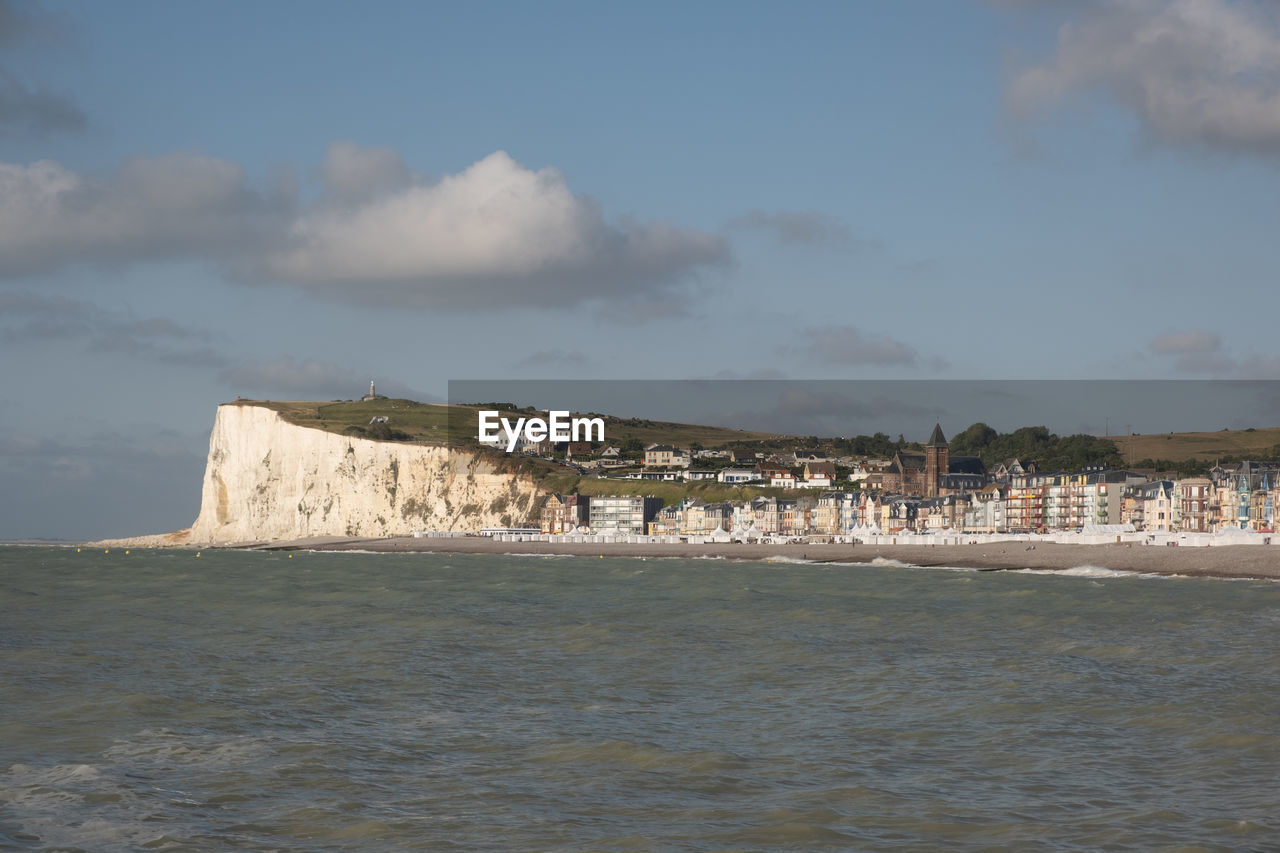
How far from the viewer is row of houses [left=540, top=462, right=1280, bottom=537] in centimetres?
11662

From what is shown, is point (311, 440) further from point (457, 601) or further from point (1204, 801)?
point (1204, 801)

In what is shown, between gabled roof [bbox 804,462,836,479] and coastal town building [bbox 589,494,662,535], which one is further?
gabled roof [bbox 804,462,836,479]

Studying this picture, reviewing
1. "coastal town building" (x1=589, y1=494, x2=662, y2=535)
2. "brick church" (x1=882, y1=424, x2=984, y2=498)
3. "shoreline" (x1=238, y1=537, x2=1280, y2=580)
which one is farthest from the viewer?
"brick church" (x1=882, y1=424, x2=984, y2=498)

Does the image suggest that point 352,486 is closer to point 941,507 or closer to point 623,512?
point 623,512

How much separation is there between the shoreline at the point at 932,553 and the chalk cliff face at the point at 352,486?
449 cm

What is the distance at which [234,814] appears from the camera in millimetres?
13977

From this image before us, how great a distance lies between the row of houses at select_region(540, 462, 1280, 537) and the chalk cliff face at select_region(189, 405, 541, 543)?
9.38 metres

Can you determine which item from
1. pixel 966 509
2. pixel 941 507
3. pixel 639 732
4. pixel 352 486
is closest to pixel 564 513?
pixel 352 486

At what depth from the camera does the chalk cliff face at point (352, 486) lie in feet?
497

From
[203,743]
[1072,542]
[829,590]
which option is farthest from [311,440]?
[203,743]

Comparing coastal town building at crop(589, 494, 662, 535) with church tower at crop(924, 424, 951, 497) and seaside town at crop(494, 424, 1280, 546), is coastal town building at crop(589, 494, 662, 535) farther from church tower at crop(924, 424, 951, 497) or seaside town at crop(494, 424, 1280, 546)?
church tower at crop(924, 424, 951, 497)

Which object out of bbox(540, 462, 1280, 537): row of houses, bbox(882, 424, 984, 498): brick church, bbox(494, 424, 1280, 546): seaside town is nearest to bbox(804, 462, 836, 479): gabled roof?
bbox(494, 424, 1280, 546): seaside town

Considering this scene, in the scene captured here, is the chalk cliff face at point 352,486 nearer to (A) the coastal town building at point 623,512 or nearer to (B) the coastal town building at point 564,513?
(B) the coastal town building at point 564,513

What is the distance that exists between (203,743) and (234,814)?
4513mm
